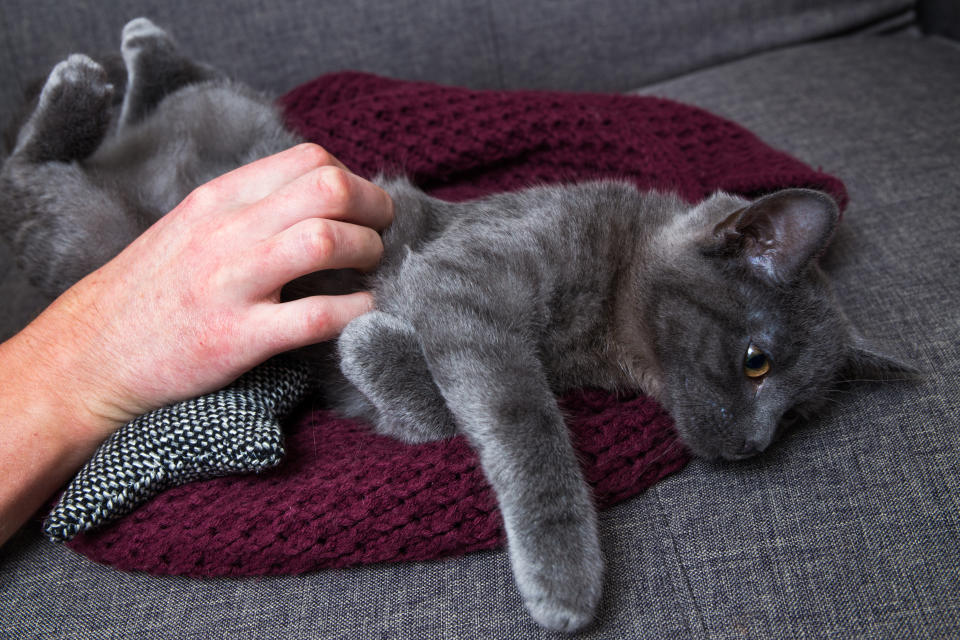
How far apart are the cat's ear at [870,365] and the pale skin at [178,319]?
76cm

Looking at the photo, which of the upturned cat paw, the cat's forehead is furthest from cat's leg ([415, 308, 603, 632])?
the upturned cat paw

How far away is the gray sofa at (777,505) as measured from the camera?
32.0 inches

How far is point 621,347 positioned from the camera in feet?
3.53

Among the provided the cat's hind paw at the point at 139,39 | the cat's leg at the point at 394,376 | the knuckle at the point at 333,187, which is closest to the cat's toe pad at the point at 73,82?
the cat's hind paw at the point at 139,39

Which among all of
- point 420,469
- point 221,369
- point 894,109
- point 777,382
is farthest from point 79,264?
point 894,109

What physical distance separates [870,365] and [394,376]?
28.3 inches

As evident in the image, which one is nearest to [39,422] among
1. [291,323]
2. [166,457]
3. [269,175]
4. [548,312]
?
[166,457]

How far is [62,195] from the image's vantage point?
47.6 inches

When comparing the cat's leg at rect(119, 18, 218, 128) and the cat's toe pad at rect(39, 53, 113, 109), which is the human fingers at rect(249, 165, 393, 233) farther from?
the cat's leg at rect(119, 18, 218, 128)

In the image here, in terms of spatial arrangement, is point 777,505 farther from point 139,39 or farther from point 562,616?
point 139,39

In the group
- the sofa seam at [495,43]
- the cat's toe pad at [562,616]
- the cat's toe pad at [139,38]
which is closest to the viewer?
the cat's toe pad at [562,616]

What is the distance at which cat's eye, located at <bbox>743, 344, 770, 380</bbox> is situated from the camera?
999 millimetres

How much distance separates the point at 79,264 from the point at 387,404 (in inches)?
26.3

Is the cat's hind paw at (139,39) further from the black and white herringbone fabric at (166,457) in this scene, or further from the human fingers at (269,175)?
the black and white herringbone fabric at (166,457)
